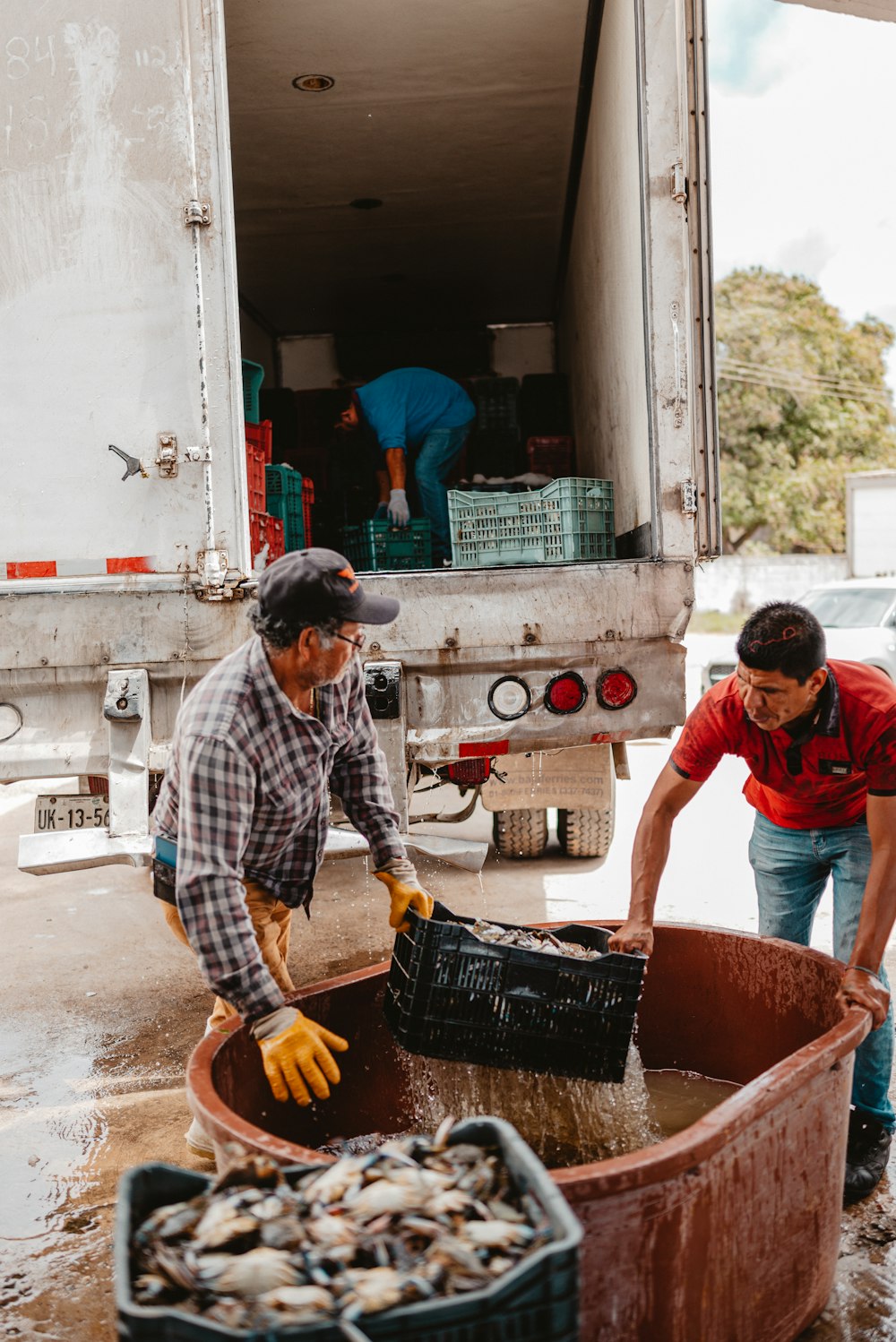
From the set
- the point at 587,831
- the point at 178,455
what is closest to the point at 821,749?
the point at 178,455

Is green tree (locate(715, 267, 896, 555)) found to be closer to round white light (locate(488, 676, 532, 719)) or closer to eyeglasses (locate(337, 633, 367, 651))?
round white light (locate(488, 676, 532, 719))

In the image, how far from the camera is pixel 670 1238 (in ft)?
6.84

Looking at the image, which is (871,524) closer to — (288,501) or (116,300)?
(288,501)

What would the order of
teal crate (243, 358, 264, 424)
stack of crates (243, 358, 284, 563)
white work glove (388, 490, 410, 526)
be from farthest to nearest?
white work glove (388, 490, 410, 526), teal crate (243, 358, 264, 424), stack of crates (243, 358, 284, 563)

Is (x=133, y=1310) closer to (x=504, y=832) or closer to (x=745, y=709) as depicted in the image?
(x=745, y=709)

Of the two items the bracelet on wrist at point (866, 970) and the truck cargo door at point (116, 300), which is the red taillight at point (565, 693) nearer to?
the truck cargo door at point (116, 300)

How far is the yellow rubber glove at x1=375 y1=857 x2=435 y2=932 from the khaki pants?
1.03 feet

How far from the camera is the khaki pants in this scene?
302cm

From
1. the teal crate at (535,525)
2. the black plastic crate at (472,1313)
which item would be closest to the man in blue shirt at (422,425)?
the teal crate at (535,525)

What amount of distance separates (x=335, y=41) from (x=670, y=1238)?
16.2ft

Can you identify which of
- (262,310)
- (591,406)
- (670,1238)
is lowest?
(670,1238)

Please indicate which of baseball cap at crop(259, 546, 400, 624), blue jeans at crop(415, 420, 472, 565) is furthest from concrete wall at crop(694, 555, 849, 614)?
baseball cap at crop(259, 546, 400, 624)

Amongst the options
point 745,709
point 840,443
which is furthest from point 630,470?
point 840,443

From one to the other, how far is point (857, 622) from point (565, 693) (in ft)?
32.0
